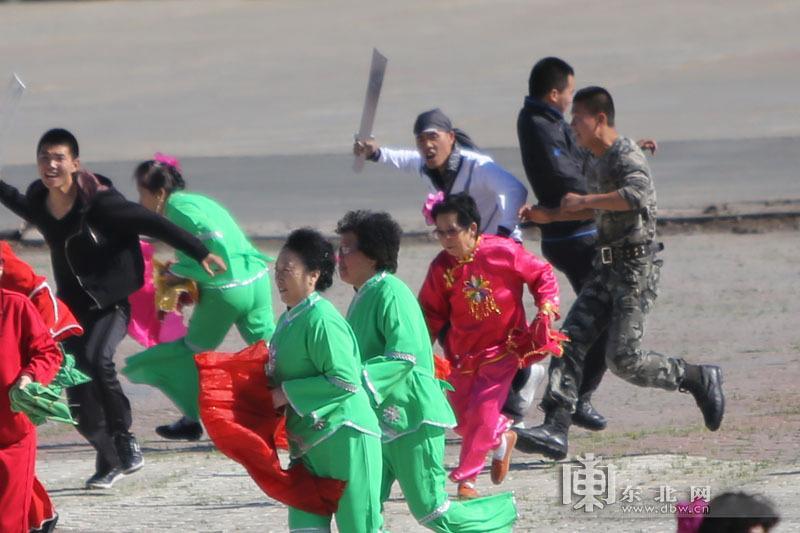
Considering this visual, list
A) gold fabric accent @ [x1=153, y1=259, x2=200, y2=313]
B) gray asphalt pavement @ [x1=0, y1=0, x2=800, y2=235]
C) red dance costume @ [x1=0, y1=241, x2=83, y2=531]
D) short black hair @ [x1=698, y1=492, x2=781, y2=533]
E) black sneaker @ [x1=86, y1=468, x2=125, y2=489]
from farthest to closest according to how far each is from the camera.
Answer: gray asphalt pavement @ [x1=0, y1=0, x2=800, y2=235], gold fabric accent @ [x1=153, y1=259, x2=200, y2=313], black sneaker @ [x1=86, y1=468, x2=125, y2=489], red dance costume @ [x1=0, y1=241, x2=83, y2=531], short black hair @ [x1=698, y1=492, x2=781, y2=533]

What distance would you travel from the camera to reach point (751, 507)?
11.8ft

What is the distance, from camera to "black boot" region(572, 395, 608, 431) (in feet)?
28.0

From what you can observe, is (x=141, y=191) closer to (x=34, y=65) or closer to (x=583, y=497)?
(x=583, y=497)

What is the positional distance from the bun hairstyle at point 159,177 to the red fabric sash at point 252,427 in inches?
116

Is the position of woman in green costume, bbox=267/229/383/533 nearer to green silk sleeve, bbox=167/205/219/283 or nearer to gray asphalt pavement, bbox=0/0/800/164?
green silk sleeve, bbox=167/205/219/283

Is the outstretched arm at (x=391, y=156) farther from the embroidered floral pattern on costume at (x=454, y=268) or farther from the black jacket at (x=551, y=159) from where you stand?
the embroidered floral pattern on costume at (x=454, y=268)

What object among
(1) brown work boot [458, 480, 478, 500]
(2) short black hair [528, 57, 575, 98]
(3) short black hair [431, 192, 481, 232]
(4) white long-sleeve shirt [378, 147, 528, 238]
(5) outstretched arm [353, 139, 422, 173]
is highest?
(2) short black hair [528, 57, 575, 98]

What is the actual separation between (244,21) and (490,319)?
2758cm

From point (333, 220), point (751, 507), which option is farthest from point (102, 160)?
point (751, 507)

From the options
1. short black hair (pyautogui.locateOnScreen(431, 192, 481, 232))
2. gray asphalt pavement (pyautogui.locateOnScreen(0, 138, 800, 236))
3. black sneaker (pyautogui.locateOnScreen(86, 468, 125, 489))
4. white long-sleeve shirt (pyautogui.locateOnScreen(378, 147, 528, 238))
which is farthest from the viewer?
gray asphalt pavement (pyautogui.locateOnScreen(0, 138, 800, 236))

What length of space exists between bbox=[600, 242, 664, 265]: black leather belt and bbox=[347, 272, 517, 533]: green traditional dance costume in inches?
73.0

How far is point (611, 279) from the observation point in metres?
7.80

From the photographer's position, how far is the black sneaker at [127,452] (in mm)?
8078

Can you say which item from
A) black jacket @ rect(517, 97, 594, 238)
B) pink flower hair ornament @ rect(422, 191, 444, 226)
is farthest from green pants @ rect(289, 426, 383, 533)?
black jacket @ rect(517, 97, 594, 238)
